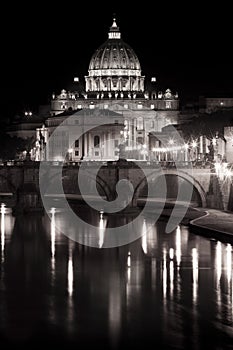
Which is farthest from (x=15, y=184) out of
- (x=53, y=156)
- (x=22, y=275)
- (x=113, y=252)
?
(x=53, y=156)

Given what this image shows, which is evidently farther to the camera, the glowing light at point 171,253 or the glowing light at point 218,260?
the glowing light at point 171,253

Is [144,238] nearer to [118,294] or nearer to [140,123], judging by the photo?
[118,294]

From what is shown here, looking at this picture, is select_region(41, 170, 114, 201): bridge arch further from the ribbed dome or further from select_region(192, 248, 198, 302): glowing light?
the ribbed dome

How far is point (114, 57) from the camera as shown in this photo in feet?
439

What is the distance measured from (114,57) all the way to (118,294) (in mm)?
104498

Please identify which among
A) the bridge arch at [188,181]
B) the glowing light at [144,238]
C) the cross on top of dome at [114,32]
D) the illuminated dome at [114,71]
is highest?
the cross on top of dome at [114,32]

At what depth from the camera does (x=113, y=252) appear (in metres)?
39.7

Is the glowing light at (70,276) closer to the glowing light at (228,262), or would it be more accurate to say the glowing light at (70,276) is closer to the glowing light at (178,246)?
the glowing light at (178,246)

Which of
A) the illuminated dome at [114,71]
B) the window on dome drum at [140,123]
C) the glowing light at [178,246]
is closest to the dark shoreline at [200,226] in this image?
the glowing light at [178,246]

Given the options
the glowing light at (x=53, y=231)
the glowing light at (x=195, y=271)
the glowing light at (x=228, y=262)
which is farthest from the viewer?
the glowing light at (x=53, y=231)

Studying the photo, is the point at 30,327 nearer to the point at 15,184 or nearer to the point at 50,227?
the point at 50,227

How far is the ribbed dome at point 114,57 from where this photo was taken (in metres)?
134

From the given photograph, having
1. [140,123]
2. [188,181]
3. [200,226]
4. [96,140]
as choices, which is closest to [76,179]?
[188,181]

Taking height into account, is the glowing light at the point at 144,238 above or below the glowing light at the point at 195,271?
above
